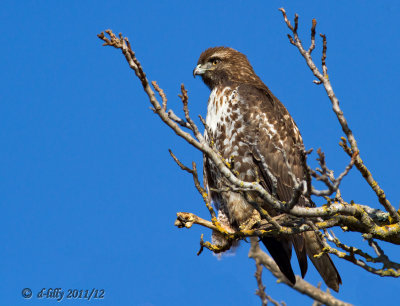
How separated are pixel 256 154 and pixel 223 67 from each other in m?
2.18

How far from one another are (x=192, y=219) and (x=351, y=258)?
6.17ft

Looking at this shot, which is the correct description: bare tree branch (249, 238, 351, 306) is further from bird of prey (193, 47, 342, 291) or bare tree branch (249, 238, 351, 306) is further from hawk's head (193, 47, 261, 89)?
hawk's head (193, 47, 261, 89)

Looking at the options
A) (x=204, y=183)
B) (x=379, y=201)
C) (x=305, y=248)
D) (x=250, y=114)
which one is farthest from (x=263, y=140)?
(x=379, y=201)

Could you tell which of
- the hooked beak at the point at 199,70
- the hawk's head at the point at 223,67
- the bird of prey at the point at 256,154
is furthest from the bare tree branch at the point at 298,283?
the hooked beak at the point at 199,70

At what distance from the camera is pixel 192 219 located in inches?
243

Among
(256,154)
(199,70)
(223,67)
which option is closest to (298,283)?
(256,154)

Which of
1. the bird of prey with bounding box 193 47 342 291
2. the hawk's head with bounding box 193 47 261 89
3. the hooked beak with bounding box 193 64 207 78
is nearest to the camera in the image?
the bird of prey with bounding box 193 47 342 291

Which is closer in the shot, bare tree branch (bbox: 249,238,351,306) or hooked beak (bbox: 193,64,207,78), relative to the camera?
bare tree branch (bbox: 249,238,351,306)

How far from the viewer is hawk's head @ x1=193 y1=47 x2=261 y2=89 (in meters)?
8.52

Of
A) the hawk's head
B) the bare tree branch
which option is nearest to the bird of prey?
the bare tree branch

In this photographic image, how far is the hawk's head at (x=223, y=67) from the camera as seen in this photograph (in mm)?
8523

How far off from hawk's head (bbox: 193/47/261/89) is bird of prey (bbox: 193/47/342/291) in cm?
41

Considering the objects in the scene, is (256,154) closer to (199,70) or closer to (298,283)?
(298,283)

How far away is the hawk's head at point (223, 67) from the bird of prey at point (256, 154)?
0.41 meters
